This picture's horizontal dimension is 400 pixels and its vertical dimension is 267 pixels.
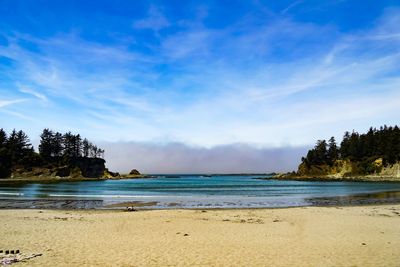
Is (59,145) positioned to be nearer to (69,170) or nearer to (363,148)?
(69,170)

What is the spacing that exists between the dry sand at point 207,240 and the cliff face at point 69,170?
124552 millimetres

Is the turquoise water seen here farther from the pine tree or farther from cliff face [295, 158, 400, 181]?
the pine tree

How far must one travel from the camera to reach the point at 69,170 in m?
150

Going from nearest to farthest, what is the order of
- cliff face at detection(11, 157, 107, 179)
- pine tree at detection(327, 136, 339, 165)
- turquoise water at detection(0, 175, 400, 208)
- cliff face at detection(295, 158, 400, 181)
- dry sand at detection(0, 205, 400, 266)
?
dry sand at detection(0, 205, 400, 266), turquoise water at detection(0, 175, 400, 208), cliff face at detection(295, 158, 400, 181), cliff face at detection(11, 157, 107, 179), pine tree at detection(327, 136, 339, 165)

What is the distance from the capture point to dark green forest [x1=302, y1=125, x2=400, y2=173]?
447 ft

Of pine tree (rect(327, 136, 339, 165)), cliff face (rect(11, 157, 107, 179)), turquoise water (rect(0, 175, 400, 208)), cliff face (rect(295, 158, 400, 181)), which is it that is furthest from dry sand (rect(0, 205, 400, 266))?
pine tree (rect(327, 136, 339, 165))

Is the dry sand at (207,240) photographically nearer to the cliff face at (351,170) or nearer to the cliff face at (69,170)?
the cliff face at (351,170)

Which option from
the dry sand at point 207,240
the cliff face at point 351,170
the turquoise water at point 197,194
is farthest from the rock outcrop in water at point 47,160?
the dry sand at point 207,240

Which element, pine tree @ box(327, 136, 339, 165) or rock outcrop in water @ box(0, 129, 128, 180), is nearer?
rock outcrop in water @ box(0, 129, 128, 180)

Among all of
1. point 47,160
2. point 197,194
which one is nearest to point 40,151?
point 47,160

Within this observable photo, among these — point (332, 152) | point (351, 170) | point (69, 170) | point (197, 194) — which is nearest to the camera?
point (197, 194)

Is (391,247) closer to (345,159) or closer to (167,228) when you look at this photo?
(167,228)

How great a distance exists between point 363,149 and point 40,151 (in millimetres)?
143924

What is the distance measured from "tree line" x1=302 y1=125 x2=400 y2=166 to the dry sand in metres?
127
